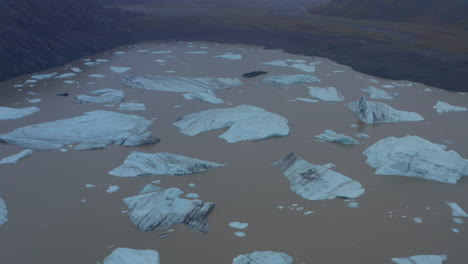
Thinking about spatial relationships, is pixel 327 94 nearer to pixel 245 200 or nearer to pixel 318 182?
pixel 318 182

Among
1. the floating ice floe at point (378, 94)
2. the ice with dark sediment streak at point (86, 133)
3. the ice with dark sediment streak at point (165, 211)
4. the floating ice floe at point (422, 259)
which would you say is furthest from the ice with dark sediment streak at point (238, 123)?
the floating ice floe at point (422, 259)

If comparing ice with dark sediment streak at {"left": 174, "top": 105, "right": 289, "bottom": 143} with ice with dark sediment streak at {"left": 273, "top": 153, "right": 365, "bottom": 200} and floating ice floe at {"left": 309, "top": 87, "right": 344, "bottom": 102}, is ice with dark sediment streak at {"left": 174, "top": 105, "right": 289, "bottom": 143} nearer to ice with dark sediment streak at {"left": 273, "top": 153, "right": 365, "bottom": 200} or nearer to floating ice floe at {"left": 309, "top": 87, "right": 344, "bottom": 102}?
ice with dark sediment streak at {"left": 273, "top": 153, "right": 365, "bottom": 200}

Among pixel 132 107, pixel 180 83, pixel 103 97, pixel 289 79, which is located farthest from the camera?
pixel 289 79

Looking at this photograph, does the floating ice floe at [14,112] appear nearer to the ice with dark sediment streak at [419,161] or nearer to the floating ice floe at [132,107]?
the floating ice floe at [132,107]

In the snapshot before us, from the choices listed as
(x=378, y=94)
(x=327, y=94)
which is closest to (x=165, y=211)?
(x=327, y=94)

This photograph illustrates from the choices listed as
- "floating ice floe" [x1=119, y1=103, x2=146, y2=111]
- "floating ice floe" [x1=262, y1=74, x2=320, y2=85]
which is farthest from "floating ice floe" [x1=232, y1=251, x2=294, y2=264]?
"floating ice floe" [x1=262, y1=74, x2=320, y2=85]

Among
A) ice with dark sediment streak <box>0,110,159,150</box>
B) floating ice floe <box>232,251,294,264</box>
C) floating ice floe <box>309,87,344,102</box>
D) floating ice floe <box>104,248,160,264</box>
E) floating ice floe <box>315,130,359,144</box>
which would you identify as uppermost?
floating ice floe <box>309,87,344,102</box>
